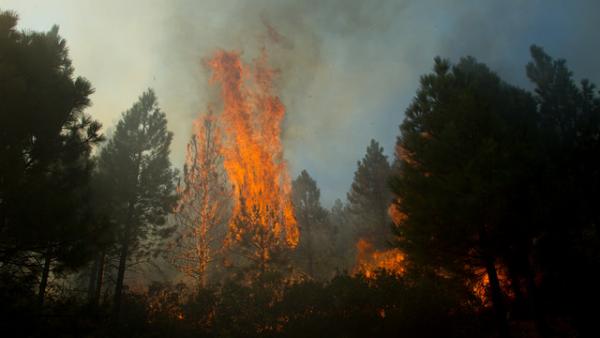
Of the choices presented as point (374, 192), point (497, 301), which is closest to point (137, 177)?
point (497, 301)

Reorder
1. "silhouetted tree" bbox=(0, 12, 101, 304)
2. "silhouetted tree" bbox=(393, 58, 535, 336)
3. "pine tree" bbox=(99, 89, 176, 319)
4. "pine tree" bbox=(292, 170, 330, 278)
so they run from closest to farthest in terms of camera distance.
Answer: "silhouetted tree" bbox=(0, 12, 101, 304), "silhouetted tree" bbox=(393, 58, 535, 336), "pine tree" bbox=(99, 89, 176, 319), "pine tree" bbox=(292, 170, 330, 278)

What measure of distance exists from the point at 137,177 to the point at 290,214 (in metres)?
9.84

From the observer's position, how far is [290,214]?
2152 centimetres

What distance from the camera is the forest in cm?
753

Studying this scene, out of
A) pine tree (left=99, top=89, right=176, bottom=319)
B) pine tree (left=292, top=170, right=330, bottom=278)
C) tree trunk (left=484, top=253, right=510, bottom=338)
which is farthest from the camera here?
pine tree (left=292, top=170, right=330, bottom=278)

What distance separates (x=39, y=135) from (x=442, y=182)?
12517 millimetres

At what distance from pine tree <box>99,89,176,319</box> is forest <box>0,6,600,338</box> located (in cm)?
10

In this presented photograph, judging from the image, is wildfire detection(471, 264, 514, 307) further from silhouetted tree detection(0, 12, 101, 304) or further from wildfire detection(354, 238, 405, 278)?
silhouetted tree detection(0, 12, 101, 304)

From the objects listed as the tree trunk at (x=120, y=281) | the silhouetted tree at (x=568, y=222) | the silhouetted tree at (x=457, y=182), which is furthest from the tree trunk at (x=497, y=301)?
the tree trunk at (x=120, y=281)

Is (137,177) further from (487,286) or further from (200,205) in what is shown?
(487,286)

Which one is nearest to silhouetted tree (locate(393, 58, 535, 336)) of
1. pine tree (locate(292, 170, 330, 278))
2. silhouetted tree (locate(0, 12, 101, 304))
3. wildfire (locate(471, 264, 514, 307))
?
wildfire (locate(471, 264, 514, 307))

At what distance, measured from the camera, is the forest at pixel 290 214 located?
753cm

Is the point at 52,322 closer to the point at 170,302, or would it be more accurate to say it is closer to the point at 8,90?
the point at 8,90

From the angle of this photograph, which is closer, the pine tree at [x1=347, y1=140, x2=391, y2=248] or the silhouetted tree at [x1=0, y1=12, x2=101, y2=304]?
the silhouetted tree at [x1=0, y1=12, x2=101, y2=304]
